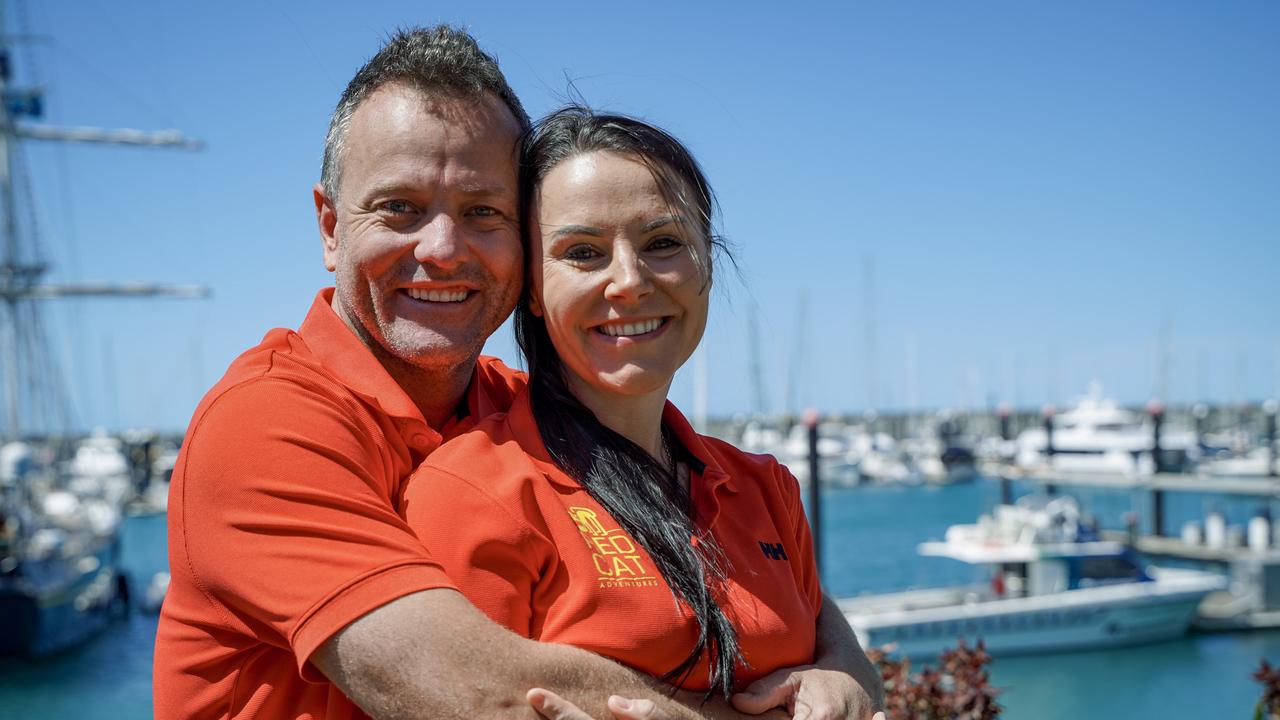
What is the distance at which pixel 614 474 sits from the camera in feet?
8.10

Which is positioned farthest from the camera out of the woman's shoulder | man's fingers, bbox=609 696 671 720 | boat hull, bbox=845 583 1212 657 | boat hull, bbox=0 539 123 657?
boat hull, bbox=0 539 123 657

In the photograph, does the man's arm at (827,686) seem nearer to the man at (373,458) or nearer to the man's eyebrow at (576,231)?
the man at (373,458)

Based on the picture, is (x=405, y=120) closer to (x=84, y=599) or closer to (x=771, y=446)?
(x=84, y=599)

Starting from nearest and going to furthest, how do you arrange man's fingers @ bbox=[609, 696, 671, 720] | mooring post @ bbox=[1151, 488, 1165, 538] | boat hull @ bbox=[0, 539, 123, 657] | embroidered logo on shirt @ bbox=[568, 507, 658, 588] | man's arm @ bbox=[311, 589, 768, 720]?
1. man's arm @ bbox=[311, 589, 768, 720]
2. man's fingers @ bbox=[609, 696, 671, 720]
3. embroidered logo on shirt @ bbox=[568, 507, 658, 588]
4. boat hull @ bbox=[0, 539, 123, 657]
5. mooring post @ bbox=[1151, 488, 1165, 538]

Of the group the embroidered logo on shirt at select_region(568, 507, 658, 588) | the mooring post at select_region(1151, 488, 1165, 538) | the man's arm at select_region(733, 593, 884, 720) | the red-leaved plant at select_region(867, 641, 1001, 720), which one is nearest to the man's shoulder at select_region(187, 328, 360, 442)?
the embroidered logo on shirt at select_region(568, 507, 658, 588)

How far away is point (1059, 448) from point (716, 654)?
60965 mm

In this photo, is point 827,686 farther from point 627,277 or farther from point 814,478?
point 814,478

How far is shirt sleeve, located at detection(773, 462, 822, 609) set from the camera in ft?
9.89

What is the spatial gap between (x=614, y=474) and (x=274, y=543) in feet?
2.65

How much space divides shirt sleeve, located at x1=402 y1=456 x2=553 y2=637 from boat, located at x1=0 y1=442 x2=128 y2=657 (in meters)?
29.2

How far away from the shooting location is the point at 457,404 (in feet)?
9.31

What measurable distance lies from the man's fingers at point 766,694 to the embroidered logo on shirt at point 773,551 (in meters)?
0.31

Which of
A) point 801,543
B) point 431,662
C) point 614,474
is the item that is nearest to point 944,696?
point 801,543

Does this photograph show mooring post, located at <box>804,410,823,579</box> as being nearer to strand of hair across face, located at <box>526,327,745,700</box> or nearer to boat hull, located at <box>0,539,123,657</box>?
strand of hair across face, located at <box>526,327,745,700</box>
